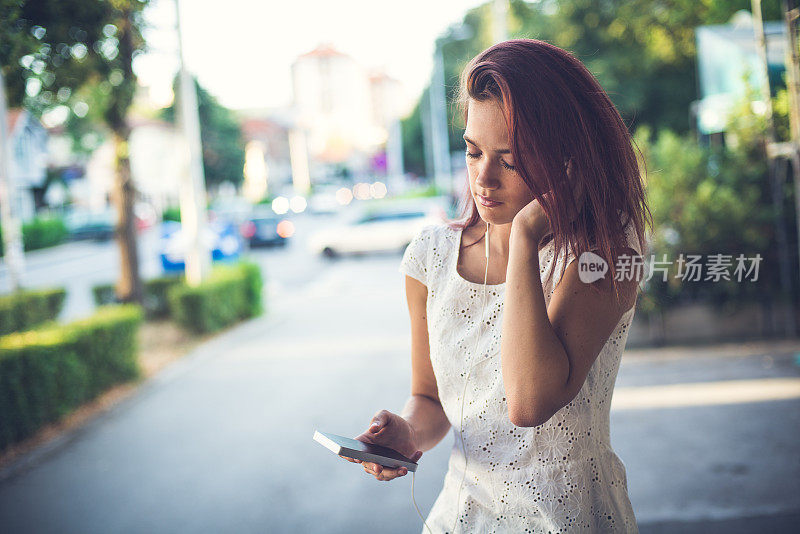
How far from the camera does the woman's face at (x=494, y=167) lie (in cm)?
136

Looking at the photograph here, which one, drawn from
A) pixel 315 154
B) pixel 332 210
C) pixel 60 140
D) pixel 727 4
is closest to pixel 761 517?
pixel 727 4

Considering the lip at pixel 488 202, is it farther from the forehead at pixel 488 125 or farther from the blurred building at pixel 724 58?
the blurred building at pixel 724 58

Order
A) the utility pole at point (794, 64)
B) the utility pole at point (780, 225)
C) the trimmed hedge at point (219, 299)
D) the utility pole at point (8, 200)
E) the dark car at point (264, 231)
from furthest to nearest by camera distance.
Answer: the dark car at point (264, 231) → the trimmed hedge at point (219, 299) → the utility pole at point (8, 200) → the utility pole at point (780, 225) → the utility pole at point (794, 64)

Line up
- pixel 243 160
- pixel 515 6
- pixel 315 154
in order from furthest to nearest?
1. pixel 315 154
2. pixel 243 160
3. pixel 515 6

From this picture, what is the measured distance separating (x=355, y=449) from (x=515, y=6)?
90.5 feet

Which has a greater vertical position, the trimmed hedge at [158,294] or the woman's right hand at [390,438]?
the woman's right hand at [390,438]

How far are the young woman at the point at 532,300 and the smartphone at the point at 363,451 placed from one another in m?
0.04

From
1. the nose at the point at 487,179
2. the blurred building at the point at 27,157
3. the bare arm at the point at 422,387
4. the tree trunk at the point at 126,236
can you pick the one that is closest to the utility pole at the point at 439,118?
the blurred building at the point at 27,157

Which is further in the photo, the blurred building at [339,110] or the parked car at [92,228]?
the blurred building at [339,110]

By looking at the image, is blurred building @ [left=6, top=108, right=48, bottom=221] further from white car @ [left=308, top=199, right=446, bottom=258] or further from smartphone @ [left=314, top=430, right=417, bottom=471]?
smartphone @ [left=314, top=430, right=417, bottom=471]

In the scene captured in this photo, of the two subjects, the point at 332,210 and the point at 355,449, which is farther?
the point at 332,210

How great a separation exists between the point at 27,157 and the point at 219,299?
38367 mm

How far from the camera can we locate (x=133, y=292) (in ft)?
36.2

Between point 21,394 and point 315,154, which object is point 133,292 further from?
point 315,154
